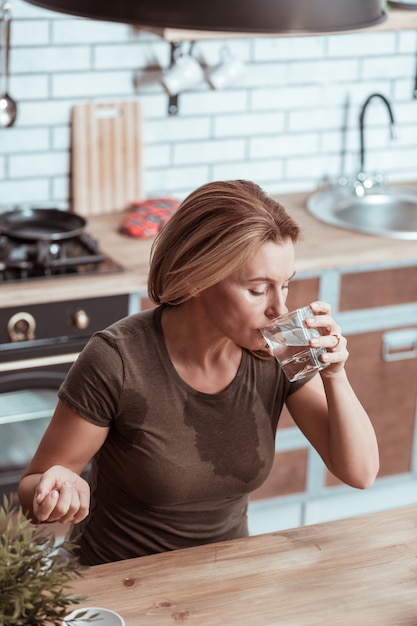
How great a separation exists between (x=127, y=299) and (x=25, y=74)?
93 cm

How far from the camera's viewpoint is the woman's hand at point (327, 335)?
1.91 m

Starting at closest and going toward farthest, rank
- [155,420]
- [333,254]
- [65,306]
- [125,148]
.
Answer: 1. [155,420]
2. [65,306]
3. [333,254]
4. [125,148]

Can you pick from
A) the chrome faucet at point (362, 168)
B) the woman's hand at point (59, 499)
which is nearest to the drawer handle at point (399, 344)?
the chrome faucet at point (362, 168)

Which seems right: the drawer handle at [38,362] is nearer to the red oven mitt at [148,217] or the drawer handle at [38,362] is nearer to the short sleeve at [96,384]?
the red oven mitt at [148,217]

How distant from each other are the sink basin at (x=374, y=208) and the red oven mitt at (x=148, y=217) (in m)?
0.63

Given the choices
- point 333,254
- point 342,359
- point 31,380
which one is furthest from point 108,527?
point 333,254

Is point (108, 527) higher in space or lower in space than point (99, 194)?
lower

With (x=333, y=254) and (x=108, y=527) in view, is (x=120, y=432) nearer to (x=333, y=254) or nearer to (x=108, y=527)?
(x=108, y=527)

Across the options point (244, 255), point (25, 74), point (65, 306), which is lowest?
point (65, 306)

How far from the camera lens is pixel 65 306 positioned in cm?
324

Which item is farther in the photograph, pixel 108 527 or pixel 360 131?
pixel 360 131

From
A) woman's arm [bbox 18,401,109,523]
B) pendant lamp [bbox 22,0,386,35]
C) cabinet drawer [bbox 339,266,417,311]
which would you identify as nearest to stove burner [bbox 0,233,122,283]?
cabinet drawer [bbox 339,266,417,311]

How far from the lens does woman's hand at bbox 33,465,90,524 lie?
1765mm

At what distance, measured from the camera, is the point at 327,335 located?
1.94 metres
